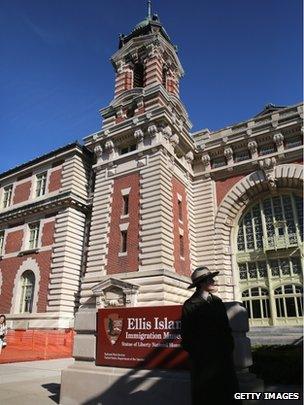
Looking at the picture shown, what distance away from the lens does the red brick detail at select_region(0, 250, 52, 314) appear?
26.1 m

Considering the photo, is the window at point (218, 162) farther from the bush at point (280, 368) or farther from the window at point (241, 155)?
the bush at point (280, 368)

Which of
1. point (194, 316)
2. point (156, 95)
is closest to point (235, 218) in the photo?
point (156, 95)

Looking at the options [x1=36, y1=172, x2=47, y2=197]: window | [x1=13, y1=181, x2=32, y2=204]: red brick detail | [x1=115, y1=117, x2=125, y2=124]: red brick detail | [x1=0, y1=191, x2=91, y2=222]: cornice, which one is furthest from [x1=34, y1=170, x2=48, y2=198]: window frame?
[x1=115, y1=117, x2=125, y2=124]: red brick detail

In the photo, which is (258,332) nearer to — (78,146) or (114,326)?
(114,326)

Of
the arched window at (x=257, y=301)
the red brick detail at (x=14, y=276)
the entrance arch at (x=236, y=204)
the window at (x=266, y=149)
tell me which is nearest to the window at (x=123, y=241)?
the red brick detail at (x=14, y=276)

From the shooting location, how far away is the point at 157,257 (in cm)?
2155

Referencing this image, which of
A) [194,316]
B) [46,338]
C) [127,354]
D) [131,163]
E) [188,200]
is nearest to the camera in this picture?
[194,316]

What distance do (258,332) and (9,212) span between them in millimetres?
22607

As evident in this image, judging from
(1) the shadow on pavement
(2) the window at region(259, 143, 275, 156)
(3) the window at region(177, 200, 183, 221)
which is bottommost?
(1) the shadow on pavement

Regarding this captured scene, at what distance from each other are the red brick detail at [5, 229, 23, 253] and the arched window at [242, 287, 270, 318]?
18740mm

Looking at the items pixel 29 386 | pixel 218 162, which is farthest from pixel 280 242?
pixel 29 386

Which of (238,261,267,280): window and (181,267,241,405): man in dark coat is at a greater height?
(238,261,267,280): window

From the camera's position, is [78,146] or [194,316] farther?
[78,146]

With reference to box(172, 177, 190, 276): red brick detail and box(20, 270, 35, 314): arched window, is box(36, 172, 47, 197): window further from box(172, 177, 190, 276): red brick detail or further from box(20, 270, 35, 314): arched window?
box(172, 177, 190, 276): red brick detail
